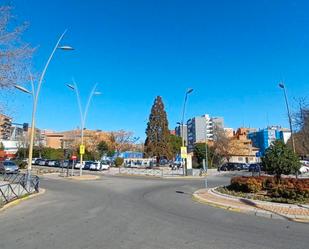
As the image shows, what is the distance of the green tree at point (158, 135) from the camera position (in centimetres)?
7244

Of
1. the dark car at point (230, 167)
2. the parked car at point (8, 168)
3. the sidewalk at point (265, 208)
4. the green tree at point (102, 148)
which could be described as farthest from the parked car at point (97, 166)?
the sidewalk at point (265, 208)

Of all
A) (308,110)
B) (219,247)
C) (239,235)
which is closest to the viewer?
(219,247)

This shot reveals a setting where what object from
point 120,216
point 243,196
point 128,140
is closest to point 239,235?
point 120,216

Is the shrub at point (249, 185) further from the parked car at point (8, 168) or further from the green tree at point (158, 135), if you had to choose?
the green tree at point (158, 135)

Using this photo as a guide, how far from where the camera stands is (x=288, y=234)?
9070 millimetres

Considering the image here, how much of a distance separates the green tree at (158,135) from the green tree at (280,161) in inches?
2116

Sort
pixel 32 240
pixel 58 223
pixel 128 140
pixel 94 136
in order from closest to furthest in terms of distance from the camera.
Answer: pixel 32 240 → pixel 58 223 → pixel 128 140 → pixel 94 136

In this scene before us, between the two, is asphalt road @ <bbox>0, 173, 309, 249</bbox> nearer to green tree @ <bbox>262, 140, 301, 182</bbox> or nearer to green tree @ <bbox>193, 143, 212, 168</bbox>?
green tree @ <bbox>262, 140, 301, 182</bbox>

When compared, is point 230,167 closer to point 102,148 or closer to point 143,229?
point 102,148

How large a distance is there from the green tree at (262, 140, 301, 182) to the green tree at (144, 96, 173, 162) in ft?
176

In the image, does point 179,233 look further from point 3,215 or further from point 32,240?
point 3,215

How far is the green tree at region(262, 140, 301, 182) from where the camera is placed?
18.1 metres

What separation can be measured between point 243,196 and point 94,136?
10208 centimetres

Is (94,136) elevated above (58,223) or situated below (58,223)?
above
